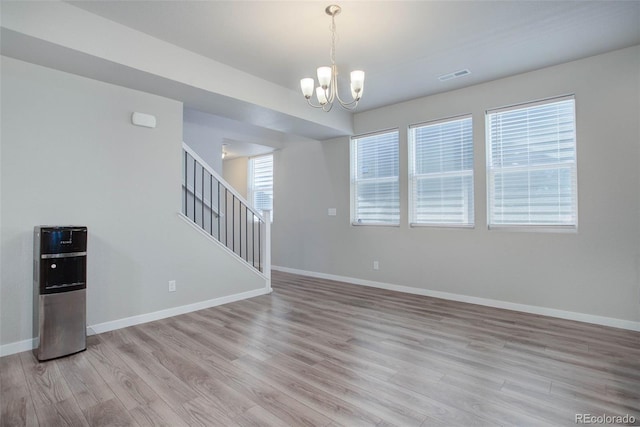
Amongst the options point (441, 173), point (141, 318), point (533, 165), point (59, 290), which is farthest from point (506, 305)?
point (59, 290)

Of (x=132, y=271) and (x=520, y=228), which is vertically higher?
(x=520, y=228)

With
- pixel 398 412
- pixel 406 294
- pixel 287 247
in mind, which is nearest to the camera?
pixel 398 412

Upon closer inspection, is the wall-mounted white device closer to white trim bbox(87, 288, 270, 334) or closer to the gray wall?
white trim bbox(87, 288, 270, 334)

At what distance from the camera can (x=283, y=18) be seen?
272 centimetres

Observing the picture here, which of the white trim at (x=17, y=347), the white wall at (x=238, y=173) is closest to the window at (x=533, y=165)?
the white trim at (x=17, y=347)

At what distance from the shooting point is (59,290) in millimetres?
2662

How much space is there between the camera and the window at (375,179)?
5.04 meters

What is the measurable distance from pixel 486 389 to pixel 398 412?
2.18 ft

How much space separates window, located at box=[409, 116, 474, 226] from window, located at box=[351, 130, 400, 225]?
0.99 feet

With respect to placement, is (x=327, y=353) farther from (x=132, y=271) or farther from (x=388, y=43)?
(x=388, y=43)

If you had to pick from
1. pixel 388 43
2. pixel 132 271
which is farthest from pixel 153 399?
pixel 388 43

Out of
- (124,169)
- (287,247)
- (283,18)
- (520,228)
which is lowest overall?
(287,247)

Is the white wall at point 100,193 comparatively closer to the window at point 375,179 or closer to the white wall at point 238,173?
the window at point 375,179

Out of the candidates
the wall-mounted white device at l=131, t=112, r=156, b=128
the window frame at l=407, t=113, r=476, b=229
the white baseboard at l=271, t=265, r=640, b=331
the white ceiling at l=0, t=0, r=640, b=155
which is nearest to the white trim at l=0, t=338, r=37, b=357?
the wall-mounted white device at l=131, t=112, r=156, b=128
